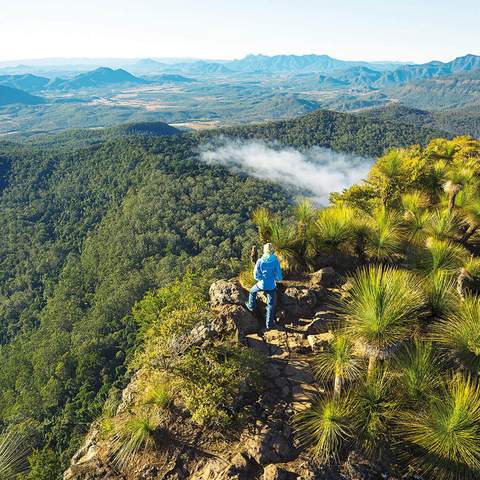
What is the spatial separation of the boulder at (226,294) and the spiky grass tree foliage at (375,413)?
317 centimetres

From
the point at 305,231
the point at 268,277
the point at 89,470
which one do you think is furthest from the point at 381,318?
the point at 89,470

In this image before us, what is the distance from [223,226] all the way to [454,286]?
233 feet

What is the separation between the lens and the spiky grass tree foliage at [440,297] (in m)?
5.68

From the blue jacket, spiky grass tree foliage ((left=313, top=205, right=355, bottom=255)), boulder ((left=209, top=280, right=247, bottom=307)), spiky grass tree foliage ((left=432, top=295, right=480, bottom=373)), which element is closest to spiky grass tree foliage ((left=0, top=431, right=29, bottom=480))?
boulder ((left=209, top=280, right=247, bottom=307))

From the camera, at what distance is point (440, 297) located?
228 inches

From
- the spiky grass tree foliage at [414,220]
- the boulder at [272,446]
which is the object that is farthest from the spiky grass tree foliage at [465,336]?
the spiky grass tree foliage at [414,220]

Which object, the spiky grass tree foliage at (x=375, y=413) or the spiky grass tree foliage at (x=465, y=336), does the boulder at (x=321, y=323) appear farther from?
the spiky grass tree foliage at (x=375, y=413)

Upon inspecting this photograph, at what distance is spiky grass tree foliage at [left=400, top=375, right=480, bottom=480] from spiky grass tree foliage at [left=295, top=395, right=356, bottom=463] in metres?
0.61

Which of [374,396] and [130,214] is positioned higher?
[374,396]

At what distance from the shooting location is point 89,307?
65.2 metres

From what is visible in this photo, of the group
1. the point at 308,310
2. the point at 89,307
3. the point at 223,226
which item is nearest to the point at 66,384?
the point at 89,307

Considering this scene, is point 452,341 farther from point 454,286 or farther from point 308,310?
point 308,310

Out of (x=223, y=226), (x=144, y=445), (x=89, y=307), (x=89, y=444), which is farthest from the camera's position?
(x=223, y=226)

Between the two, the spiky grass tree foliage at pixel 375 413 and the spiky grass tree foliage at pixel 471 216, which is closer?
the spiky grass tree foliage at pixel 375 413
